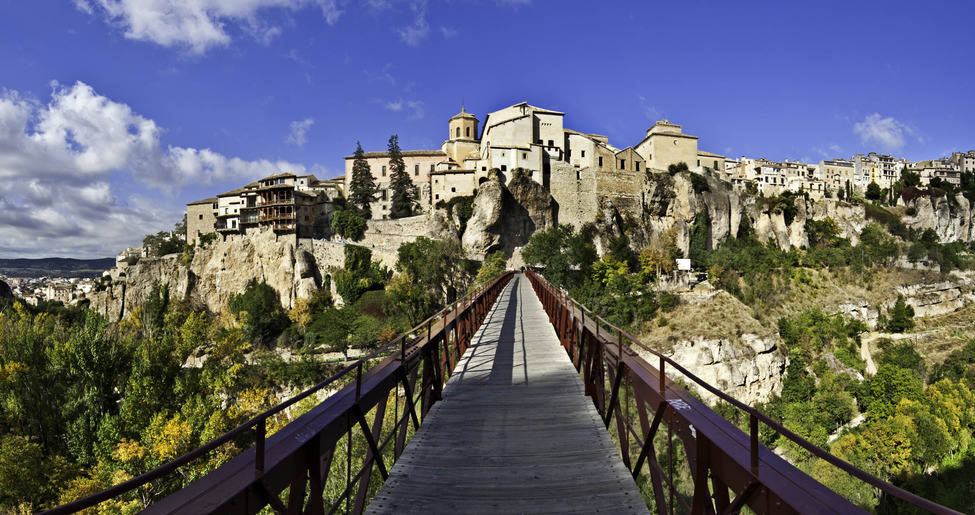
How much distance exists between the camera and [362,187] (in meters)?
54.8

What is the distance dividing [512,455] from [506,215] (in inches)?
1672

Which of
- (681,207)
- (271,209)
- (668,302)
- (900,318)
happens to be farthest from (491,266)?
(900,318)

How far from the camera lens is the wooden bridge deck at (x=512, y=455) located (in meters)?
3.26

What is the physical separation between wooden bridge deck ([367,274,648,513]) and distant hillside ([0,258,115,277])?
21867cm

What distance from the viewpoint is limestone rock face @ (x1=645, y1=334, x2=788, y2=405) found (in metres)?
33.2

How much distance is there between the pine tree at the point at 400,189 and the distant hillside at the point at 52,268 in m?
176

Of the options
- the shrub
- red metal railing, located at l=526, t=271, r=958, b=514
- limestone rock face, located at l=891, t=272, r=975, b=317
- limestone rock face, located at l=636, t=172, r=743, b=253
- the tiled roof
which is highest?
the tiled roof

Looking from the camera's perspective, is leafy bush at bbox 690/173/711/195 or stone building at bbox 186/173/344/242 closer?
stone building at bbox 186/173/344/242

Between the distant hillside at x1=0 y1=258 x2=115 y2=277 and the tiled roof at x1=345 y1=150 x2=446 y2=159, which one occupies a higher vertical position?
the tiled roof at x1=345 y1=150 x2=446 y2=159

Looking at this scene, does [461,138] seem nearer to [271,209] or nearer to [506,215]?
[506,215]

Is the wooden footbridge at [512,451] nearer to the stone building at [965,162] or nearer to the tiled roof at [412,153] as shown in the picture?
A: the tiled roof at [412,153]

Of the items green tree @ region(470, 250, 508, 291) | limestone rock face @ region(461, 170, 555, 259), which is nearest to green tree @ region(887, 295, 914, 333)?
limestone rock face @ region(461, 170, 555, 259)

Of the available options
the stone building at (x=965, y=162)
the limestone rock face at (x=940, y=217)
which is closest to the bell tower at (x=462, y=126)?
the limestone rock face at (x=940, y=217)

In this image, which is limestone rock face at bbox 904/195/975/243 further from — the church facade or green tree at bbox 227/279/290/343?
Result: green tree at bbox 227/279/290/343
